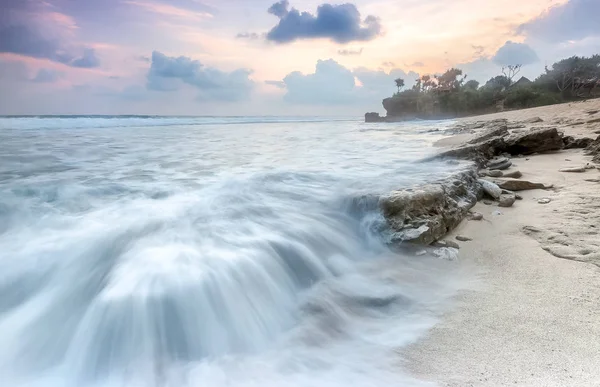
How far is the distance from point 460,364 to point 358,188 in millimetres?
2715

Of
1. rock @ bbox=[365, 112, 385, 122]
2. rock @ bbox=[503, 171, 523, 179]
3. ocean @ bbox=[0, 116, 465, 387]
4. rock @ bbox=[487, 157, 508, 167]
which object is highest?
rock @ bbox=[365, 112, 385, 122]

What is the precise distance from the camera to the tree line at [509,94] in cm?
2990

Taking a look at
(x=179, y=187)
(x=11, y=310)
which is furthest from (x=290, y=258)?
(x=179, y=187)

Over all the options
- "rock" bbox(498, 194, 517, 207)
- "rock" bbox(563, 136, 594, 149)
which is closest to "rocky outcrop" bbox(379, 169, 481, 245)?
"rock" bbox(498, 194, 517, 207)

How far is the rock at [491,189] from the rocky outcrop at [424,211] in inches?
14.1

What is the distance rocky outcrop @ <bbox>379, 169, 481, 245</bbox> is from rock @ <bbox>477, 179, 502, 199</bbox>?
36 cm

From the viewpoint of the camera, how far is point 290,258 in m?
2.95

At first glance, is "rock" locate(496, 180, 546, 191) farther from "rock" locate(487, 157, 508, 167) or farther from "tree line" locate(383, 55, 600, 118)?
"tree line" locate(383, 55, 600, 118)

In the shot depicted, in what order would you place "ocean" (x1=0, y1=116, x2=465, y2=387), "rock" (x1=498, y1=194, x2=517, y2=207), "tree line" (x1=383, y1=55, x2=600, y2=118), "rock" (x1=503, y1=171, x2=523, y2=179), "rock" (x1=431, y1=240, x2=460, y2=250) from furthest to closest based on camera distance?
"tree line" (x1=383, y1=55, x2=600, y2=118) < "rock" (x1=503, y1=171, x2=523, y2=179) < "rock" (x1=498, y1=194, x2=517, y2=207) < "rock" (x1=431, y1=240, x2=460, y2=250) < "ocean" (x1=0, y1=116, x2=465, y2=387)

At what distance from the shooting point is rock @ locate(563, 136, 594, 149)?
19.5ft

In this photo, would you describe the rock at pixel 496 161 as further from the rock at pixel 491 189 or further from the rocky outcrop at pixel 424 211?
the rocky outcrop at pixel 424 211

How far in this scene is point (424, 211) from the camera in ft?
10.5

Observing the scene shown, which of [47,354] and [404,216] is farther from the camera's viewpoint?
[404,216]

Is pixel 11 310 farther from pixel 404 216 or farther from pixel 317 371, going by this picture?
pixel 404 216
